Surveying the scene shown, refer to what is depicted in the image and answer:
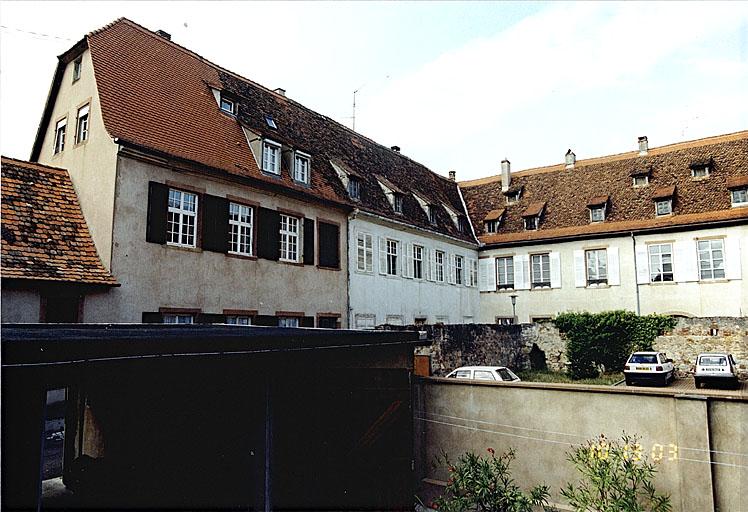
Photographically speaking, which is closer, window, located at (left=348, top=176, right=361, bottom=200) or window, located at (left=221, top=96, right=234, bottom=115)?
window, located at (left=221, top=96, right=234, bottom=115)

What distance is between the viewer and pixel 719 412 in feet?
21.9

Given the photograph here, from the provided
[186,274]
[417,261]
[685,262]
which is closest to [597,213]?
[685,262]

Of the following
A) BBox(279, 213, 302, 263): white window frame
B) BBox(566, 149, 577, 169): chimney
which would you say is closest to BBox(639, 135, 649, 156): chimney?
BBox(566, 149, 577, 169): chimney

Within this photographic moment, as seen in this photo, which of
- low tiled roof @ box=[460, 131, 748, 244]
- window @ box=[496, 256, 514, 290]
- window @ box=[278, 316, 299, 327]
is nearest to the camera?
window @ box=[278, 316, 299, 327]

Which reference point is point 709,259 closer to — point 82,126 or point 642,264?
point 642,264

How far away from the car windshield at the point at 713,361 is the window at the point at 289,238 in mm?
13809

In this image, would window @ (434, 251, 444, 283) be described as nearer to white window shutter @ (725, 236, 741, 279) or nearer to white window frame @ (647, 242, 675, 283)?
white window frame @ (647, 242, 675, 283)

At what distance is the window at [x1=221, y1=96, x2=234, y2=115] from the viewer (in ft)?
60.9

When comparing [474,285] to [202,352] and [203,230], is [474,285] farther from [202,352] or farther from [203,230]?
[202,352]

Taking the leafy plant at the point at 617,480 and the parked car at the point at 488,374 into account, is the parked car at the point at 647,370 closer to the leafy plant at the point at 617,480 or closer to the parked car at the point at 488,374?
the parked car at the point at 488,374

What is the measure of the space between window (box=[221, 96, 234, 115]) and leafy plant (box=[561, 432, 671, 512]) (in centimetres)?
1535

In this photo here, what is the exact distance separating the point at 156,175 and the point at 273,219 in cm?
395

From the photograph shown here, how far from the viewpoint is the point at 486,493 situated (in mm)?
7148

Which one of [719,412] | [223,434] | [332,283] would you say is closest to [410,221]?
[332,283]
